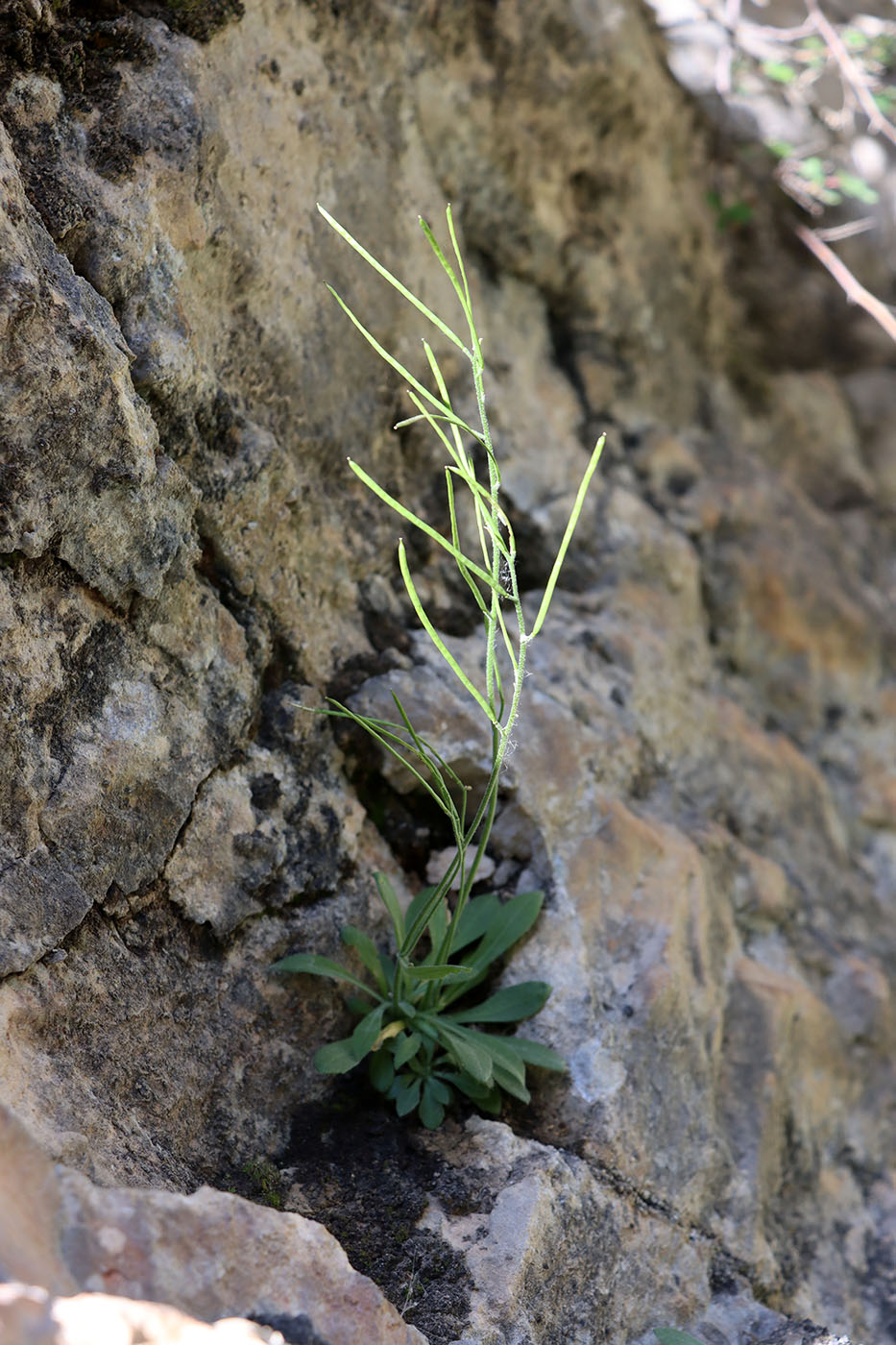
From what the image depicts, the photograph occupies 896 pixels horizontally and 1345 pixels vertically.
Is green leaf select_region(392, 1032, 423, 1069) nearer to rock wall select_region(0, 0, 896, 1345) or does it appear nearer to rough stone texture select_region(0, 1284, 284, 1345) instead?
rock wall select_region(0, 0, 896, 1345)

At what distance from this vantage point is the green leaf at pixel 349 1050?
1.77 m

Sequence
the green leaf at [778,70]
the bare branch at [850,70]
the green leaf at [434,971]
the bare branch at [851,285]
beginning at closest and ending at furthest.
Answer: the green leaf at [434,971]
the bare branch at [851,285]
the bare branch at [850,70]
the green leaf at [778,70]

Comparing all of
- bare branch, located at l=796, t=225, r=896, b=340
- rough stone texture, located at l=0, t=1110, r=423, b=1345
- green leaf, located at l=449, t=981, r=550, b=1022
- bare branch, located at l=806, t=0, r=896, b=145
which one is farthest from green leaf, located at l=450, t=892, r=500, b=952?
bare branch, located at l=806, t=0, r=896, b=145

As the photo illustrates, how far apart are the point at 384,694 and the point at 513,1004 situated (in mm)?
639

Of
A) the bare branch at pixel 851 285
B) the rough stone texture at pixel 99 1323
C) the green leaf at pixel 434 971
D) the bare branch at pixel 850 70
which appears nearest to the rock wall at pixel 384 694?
the green leaf at pixel 434 971

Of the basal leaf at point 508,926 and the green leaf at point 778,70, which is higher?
the green leaf at point 778,70

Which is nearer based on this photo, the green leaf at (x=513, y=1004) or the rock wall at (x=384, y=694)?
the rock wall at (x=384, y=694)

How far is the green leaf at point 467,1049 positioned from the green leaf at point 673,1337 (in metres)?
0.48

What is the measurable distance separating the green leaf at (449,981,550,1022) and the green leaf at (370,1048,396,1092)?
0.14 metres

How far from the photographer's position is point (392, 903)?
6.28 feet

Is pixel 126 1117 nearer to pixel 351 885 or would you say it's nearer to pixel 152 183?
pixel 351 885

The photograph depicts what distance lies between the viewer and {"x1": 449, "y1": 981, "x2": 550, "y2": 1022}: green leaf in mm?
1920

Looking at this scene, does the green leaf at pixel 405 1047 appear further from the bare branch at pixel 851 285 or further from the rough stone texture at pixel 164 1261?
the bare branch at pixel 851 285

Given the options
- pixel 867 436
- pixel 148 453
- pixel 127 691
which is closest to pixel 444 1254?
pixel 127 691
